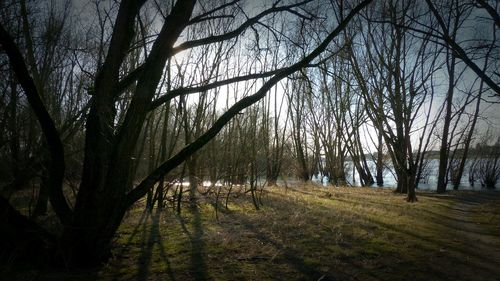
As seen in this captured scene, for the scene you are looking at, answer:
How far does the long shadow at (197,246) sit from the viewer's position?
365cm

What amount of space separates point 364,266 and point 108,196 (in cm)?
288

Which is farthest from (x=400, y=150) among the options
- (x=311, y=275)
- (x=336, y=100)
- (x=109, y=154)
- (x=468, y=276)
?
(x=336, y=100)

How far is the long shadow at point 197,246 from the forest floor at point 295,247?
0.01 m

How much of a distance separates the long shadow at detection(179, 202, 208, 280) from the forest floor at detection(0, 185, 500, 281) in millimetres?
11

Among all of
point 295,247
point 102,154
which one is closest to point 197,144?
point 102,154

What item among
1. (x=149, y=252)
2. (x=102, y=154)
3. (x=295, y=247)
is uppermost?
(x=102, y=154)

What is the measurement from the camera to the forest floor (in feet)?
12.0

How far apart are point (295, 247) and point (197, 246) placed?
131 centimetres

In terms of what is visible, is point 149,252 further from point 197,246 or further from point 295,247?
point 295,247

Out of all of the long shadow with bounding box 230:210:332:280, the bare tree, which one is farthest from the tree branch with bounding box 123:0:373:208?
the long shadow with bounding box 230:210:332:280

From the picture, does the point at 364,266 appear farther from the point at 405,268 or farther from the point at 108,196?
the point at 108,196

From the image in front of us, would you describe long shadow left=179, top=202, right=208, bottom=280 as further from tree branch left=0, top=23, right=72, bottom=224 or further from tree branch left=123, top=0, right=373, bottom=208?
tree branch left=0, top=23, right=72, bottom=224

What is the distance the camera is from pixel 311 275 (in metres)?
3.59

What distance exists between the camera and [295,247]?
460 centimetres
